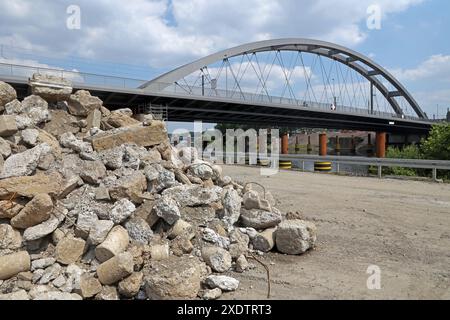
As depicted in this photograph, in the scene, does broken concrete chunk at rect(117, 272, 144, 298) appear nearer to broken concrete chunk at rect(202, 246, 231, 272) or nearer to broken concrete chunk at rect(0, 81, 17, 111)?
broken concrete chunk at rect(202, 246, 231, 272)

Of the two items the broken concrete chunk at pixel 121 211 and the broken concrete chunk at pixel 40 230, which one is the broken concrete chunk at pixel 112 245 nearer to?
the broken concrete chunk at pixel 121 211

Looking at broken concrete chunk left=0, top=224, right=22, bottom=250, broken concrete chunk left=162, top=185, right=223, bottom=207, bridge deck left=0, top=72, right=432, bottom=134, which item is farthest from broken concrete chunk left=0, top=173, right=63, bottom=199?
bridge deck left=0, top=72, right=432, bottom=134

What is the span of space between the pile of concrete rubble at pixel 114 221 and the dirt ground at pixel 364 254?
41 centimetres

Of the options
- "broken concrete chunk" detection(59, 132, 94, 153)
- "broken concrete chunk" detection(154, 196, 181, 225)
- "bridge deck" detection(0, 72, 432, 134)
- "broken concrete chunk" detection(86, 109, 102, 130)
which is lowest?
"broken concrete chunk" detection(154, 196, 181, 225)

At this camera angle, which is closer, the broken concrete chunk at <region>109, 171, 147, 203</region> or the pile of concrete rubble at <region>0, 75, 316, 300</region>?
the pile of concrete rubble at <region>0, 75, 316, 300</region>

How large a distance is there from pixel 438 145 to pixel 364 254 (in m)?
19.2

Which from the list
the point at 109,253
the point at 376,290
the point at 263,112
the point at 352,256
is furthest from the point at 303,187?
the point at 263,112

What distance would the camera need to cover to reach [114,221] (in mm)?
4941

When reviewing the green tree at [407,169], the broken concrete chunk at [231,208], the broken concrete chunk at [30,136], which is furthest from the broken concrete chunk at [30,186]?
the green tree at [407,169]

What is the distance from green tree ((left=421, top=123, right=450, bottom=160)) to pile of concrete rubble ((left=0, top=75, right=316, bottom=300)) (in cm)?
1836

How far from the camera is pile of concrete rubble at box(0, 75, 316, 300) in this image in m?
4.20

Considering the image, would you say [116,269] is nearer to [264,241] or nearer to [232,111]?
[264,241]
